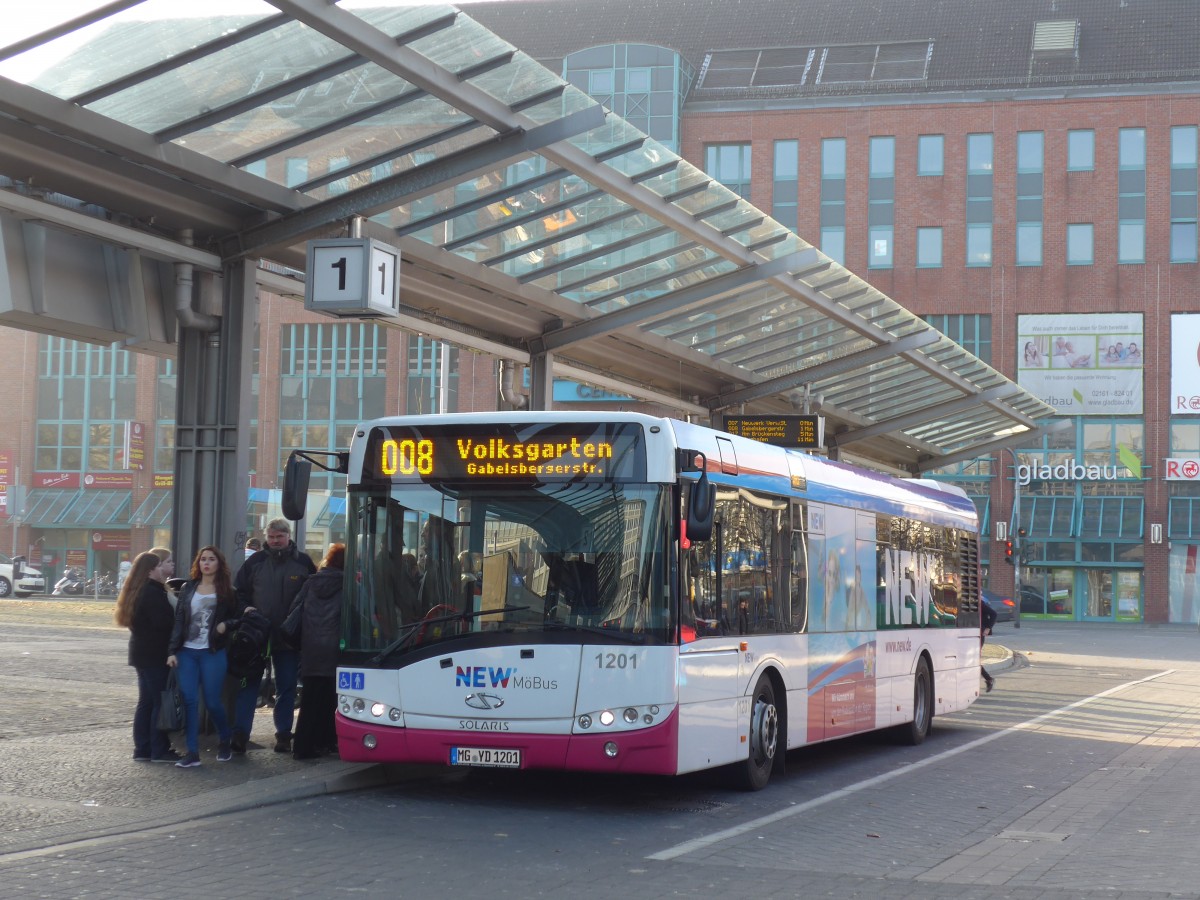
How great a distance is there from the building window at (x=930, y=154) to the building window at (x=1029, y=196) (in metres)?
2.90

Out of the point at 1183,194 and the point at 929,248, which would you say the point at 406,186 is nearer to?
the point at 929,248

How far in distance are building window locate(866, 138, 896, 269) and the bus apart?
5201cm

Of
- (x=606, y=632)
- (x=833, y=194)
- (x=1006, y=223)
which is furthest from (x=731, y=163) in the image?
(x=606, y=632)

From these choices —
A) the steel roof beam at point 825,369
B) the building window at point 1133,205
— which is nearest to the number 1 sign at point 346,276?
the steel roof beam at point 825,369

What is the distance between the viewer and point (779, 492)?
12.5 metres

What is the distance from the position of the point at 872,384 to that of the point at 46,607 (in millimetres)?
29123

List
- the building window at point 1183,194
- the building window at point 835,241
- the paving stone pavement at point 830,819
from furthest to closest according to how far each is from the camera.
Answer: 1. the building window at point 835,241
2. the building window at point 1183,194
3. the paving stone pavement at point 830,819

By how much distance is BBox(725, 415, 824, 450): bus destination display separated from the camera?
894 inches

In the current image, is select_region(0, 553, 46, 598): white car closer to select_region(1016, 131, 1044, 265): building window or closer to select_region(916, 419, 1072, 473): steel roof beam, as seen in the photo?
select_region(916, 419, 1072, 473): steel roof beam

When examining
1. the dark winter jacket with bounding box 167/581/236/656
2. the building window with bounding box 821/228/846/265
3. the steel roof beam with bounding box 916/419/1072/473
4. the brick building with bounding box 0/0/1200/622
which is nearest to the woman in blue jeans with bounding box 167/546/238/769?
the dark winter jacket with bounding box 167/581/236/656

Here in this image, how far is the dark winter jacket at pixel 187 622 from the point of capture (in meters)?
11.6

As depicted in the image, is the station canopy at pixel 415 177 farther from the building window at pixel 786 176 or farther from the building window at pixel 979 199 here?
the building window at pixel 786 176

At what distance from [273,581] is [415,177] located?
3.43 meters

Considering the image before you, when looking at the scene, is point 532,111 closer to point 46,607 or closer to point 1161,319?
point 46,607
